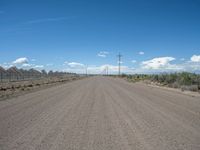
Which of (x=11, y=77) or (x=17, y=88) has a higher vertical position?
(x=11, y=77)

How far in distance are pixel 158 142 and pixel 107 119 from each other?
11.0 feet

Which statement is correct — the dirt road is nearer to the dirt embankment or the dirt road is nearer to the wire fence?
the dirt embankment

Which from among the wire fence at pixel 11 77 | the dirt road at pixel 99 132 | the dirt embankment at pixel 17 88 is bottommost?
the dirt road at pixel 99 132

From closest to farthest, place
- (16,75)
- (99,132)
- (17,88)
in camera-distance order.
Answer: (99,132) → (17,88) → (16,75)

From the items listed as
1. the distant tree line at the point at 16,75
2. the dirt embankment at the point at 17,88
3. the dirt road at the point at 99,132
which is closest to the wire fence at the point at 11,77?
the distant tree line at the point at 16,75

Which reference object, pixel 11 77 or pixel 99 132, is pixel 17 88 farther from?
pixel 11 77

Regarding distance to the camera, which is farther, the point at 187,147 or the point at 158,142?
the point at 158,142

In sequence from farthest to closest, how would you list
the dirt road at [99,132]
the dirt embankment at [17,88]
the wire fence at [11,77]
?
the wire fence at [11,77] < the dirt embankment at [17,88] < the dirt road at [99,132]

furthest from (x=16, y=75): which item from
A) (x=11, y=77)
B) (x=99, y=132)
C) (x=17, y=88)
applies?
(x=99, y=132)

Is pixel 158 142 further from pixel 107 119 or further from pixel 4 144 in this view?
pixel 4 144

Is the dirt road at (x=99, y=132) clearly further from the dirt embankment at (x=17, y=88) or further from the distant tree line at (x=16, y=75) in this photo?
the distant tree line at (x=16, y=75)

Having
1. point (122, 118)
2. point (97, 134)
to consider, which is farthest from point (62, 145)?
point (122, 118)

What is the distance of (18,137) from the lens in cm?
652

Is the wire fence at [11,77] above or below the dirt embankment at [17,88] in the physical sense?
above
